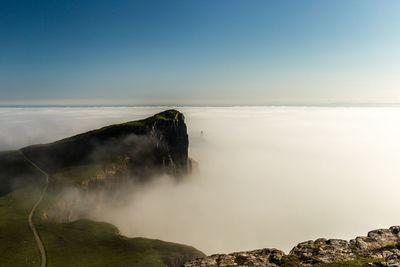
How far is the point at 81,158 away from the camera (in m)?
196

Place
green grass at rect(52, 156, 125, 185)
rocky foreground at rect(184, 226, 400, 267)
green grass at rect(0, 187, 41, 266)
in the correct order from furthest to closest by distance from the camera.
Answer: green grass at rect(52, 156, 125, 185) < green grass at rect(0, 187, 41, 266) < rocky foreground at rect(184, 226, 400, 267)

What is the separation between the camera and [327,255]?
105 ft

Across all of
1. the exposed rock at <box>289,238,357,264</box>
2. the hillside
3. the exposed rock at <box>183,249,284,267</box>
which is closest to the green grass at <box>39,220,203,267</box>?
the hillside

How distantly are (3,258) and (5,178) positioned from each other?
96.0 meters

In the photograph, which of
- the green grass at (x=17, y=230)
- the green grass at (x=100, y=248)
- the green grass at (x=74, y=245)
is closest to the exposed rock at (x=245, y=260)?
the green grass at (x=74, y=245)

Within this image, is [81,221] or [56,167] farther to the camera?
[56,167]

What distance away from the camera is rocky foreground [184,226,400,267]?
1195 inches

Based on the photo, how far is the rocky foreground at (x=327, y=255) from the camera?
30344mm

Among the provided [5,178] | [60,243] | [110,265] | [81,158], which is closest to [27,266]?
[60,243]

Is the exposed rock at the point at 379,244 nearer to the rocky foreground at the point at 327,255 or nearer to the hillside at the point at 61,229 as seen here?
the rocky foreground at the point at 327,255

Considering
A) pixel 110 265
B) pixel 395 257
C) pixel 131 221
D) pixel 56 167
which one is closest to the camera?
pixel 395 257

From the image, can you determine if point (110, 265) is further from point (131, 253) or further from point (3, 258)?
point (3, 258)

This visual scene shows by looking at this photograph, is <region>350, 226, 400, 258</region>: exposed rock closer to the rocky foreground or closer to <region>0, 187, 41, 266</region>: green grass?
the rocky foreground

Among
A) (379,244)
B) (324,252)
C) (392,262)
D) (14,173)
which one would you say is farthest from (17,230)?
(392,262)
